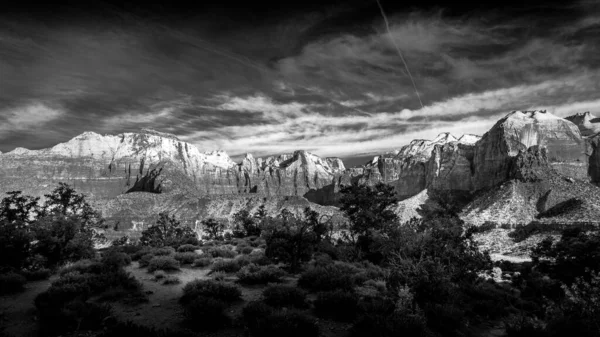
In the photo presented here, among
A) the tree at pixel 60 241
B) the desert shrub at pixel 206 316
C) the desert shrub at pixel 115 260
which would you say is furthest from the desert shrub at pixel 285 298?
the tree at pixel 60 241

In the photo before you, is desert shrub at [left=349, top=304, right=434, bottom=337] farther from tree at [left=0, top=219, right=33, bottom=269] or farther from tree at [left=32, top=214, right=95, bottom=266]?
tree at [left=32, top=214, right=95, bottom=266]

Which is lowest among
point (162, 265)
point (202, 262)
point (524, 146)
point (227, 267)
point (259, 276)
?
point (202, 262)

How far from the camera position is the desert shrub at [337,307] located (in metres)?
12.7

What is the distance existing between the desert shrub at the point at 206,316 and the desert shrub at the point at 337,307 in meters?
3.85

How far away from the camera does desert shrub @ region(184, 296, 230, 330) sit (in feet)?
35.8

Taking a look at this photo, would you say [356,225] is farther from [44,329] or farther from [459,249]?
[44,329]

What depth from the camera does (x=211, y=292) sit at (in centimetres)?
1393

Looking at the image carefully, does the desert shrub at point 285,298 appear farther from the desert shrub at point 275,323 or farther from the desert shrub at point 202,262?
the desert shrub at point 202,262

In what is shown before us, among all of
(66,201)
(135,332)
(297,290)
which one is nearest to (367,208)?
(297,290)

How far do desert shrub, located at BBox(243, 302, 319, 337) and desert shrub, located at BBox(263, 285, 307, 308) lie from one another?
6.16 feet

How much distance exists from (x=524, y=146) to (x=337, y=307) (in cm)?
20258

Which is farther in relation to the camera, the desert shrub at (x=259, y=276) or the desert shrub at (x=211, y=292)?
the desert shrub at (x=259, y=276)

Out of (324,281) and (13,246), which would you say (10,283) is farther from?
(324,281)

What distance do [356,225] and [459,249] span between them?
18.1 meters
